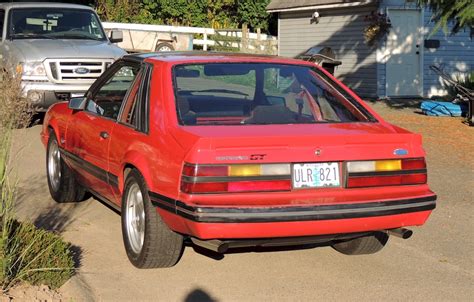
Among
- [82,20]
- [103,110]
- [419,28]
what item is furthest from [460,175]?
Result: [419,28]

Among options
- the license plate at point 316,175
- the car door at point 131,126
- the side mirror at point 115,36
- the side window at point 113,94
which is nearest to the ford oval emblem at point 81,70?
the side mirror at point 115,36

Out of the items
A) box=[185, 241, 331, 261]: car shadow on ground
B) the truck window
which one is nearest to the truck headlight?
the truck window

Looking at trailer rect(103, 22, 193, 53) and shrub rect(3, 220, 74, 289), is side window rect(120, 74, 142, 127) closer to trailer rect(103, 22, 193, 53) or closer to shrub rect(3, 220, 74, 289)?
shrub rect(3, 220, 74, 289)

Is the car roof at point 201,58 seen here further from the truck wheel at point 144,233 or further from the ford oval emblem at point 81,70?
the ford oval emblem at point 81,70

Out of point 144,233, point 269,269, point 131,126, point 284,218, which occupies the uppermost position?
point 131,126

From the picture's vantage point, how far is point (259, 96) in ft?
19.9

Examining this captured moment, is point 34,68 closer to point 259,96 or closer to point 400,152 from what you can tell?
point 259,96

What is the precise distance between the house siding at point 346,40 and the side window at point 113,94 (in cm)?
1421

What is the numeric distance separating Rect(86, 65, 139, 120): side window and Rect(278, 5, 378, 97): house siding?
14.2m

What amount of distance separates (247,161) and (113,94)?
2559 millimetres

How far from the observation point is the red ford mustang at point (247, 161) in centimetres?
462

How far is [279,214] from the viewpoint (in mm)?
4648

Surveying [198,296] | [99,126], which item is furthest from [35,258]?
[99,126]

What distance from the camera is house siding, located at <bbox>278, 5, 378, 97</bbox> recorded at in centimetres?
2045
